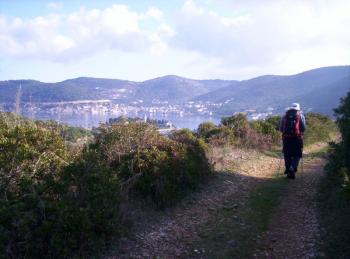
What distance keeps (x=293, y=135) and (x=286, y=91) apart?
2069 inches

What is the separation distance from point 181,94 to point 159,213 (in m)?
59.3

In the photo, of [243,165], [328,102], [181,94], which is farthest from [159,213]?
[181,94]

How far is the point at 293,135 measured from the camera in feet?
34.2

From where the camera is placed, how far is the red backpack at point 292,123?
10344 mm

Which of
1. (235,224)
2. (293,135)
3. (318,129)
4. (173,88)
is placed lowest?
(235,224)

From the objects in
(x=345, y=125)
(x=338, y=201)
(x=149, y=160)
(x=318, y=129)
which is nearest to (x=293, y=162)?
(x=345, y=125)

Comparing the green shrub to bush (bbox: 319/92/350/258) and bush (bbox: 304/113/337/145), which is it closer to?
bush (bbox: 319/92/350/258)

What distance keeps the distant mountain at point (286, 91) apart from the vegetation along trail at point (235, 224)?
36.6 m

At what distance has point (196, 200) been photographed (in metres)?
8.42

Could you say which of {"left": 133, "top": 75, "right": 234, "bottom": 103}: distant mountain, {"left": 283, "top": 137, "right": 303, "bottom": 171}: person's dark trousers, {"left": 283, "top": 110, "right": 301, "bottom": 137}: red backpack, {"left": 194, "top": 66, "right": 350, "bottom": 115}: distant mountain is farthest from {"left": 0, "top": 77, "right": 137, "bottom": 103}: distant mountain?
{"left": 194, "top": 66, "right": 350, "bottom": 115}: distant mountain

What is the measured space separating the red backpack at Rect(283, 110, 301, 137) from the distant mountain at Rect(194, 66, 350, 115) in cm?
3506

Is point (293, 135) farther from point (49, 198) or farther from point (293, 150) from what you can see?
point (49, 198)

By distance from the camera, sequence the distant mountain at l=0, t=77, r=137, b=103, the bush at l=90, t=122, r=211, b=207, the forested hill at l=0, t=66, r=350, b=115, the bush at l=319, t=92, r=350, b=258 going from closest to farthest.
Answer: the bush at l=319, t=92, r=350, b=258
the bush at l=90, t=122, r=211, b=207
the distant mountain at l=0, t=77, r=137, b=103
the forested hill at l=0, t=66, r=350, b=115

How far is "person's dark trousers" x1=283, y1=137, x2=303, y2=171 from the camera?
412 inches
